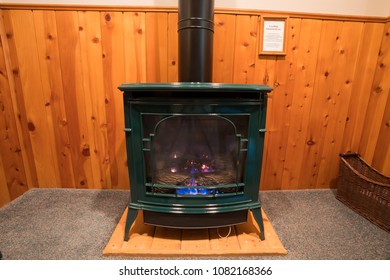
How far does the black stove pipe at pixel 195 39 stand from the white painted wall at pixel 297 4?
1.22 ft

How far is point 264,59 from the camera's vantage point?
145 cm

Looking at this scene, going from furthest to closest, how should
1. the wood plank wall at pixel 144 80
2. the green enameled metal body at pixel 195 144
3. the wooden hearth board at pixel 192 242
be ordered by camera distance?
1. the wood plank wall at pixel 144 80
2. the wooden hearth board at pixel 192 242
3. the green enameled metal body at pixel 195 144

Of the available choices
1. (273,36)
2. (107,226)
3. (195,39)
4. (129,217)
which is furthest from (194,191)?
(273,36)

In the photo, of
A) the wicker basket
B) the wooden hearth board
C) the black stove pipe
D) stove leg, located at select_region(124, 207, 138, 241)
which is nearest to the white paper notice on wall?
the black stove pipe

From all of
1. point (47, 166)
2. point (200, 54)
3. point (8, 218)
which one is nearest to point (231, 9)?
point (200, 54)

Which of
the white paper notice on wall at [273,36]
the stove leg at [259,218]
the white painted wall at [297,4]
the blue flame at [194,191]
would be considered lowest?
the stove leg at [259,218]

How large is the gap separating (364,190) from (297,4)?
1.35 meters

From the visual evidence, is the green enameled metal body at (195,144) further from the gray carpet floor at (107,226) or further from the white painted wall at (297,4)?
the white painted wall at (297,4)

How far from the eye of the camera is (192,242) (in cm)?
114

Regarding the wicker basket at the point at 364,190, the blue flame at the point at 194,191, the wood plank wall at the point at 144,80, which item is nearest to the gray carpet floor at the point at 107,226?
the wicker basket at the point at 364,190

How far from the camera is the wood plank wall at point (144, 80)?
1381 millimetres

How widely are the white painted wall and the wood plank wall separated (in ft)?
0.20

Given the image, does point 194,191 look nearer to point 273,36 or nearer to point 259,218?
point 259,218

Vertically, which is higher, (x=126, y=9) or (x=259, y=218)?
(x=126, y=9)
